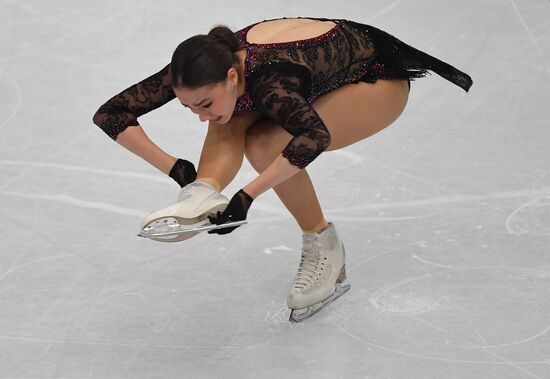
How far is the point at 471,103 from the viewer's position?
4824 millimetres

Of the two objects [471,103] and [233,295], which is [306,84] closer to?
[233,295]

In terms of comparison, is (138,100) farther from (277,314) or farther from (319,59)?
(277,314)

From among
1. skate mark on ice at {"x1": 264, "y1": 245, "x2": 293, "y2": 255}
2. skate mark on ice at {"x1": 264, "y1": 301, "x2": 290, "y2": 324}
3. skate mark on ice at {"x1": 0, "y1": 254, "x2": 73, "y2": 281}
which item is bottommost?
skate mark on ice at {"x1": 264, "y1": 301, "x2": 290, "y2": 324}

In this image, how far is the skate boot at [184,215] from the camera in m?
2.68

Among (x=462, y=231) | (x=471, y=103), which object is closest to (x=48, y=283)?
(x=462, y=231)

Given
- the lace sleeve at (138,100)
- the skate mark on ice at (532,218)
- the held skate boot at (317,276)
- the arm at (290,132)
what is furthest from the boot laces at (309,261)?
the skate mark on ice at (532,218)

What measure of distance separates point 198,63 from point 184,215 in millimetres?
378

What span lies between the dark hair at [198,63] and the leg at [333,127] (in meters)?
0.32

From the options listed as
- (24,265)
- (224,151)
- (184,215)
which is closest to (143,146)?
(224,151)

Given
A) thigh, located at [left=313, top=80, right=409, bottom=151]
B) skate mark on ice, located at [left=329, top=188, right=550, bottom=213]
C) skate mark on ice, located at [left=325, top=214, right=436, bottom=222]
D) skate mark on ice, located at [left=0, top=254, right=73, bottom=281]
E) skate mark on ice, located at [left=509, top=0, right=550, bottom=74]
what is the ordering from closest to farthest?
thigh, located at [left=313, top=80, right=409, bottom=151]
skate mark on ice, located at [left=0, top=254, right=73, bottom=281]
skate mark on ice, located at [left=325, top=214, right=436, bottom=222]
skate mark on ice, located at [left=329, top=188, right=550, bottom=213]
skate mark on ice, located at [left=509, top=0, right=550, bottom=74]

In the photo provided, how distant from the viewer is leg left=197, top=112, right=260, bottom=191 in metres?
2.88

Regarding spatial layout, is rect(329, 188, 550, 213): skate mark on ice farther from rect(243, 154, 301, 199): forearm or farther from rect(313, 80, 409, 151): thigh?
rect(243, 154, 301, 199): forearm

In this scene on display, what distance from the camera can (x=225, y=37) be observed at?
284 cm

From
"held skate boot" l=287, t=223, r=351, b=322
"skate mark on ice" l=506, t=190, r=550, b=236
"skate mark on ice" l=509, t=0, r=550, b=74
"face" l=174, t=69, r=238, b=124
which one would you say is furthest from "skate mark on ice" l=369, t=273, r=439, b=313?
"skate mark on ice" l=509, t=0, r=550, b=74
